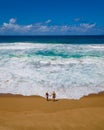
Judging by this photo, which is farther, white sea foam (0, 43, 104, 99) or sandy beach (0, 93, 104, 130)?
white sea foam (0, 43, 104, 99)

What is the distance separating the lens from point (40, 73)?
1770 cm

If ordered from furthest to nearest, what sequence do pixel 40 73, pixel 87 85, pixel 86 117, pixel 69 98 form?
pixel 40 73
pixel 87 85
pixel 69 98
pixel 86 117

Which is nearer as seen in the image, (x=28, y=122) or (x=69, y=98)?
(x=28, y=122)

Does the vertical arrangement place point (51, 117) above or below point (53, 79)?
above

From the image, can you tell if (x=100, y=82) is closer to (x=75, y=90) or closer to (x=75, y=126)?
(x=75, y=90)

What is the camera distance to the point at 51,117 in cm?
893

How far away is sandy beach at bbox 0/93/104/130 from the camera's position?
8122mm

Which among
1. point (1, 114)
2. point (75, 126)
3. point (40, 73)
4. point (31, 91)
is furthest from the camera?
point (40, 73)

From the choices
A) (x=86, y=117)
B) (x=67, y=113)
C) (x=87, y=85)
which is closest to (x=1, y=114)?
(x=67, y=113)

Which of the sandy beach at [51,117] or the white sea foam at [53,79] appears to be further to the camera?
the white sea foam at [53,79]

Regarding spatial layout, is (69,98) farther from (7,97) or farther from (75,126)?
(75,126)

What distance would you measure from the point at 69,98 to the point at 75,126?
4.51 m

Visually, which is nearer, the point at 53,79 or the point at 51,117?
the point at 51,117

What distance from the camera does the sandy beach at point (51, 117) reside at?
320 inches
